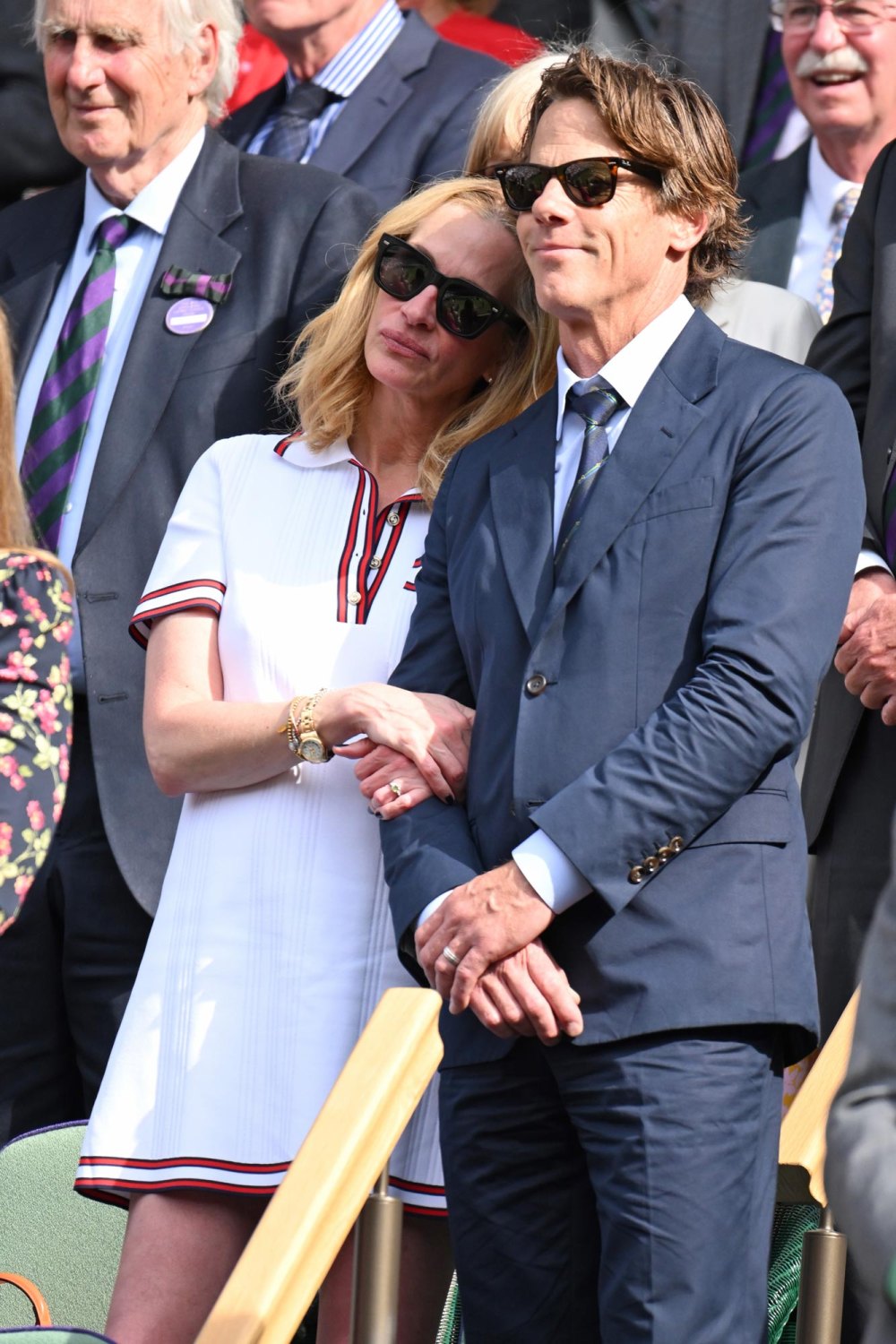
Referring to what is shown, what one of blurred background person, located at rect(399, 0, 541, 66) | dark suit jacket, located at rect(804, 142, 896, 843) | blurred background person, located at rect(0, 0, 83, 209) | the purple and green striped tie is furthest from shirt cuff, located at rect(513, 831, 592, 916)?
blurred background person, located at rect(399, 0, 541, 66)

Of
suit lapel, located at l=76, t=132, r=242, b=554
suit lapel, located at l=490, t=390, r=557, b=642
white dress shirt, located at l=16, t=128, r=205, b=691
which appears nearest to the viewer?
suit lapel, located at l=490, t=390, r=557, b=642

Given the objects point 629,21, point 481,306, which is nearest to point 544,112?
point 481,306

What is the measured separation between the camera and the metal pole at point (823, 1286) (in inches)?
100

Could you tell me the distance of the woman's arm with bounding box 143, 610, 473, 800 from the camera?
A: 2896 mm

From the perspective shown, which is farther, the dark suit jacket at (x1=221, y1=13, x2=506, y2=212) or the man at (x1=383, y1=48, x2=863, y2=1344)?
the dark suit jacket at (x1=221, y1=13, x2=506, y2=212)

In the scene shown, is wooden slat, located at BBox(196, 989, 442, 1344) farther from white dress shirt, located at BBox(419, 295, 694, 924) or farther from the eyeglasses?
the eyeglasses

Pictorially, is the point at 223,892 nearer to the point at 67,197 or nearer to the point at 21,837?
the point at 21,837

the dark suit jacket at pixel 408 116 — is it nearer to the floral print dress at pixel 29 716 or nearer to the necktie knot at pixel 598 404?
the floral print dress at pixel 29 716

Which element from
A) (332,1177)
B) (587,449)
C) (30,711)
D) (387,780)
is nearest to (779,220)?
(587,449)

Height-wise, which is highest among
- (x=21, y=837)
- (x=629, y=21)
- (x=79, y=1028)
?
(x=629, y=21)

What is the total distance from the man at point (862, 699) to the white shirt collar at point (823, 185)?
1.03m

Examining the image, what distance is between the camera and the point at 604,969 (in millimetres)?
2545

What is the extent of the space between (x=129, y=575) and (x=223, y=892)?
1.08m

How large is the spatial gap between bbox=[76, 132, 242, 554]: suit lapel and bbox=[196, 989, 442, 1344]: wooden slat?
6.34 ft
